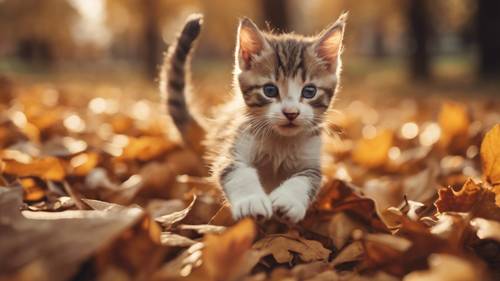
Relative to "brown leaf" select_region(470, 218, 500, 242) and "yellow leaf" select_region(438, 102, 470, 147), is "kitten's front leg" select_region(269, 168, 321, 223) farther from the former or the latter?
"yellow leaf" select_region(438, 102, 470, 147)

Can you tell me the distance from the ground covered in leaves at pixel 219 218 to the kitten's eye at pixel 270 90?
18.3 inches

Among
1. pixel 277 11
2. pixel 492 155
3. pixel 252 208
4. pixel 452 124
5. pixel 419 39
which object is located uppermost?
pixel 277 11

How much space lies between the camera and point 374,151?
3129mm

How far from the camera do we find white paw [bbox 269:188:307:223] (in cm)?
181

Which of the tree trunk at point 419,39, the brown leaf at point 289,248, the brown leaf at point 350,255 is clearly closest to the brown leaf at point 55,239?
the brown leaf at point 289,248

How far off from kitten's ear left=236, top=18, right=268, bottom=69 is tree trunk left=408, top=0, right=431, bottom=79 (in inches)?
534

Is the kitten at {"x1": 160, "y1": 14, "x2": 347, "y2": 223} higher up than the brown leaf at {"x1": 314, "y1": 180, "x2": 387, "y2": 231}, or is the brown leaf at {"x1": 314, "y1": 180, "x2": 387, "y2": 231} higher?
the kitten at {"x1": 160, "y1": 14, "x2": 347, "y2": 223}

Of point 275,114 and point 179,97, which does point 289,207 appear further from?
point 179,97

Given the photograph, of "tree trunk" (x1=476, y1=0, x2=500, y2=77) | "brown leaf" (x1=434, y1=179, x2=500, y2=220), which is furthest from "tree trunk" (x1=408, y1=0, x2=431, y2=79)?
"brown leaf" (x1=434, y1=179, x2=500, y2=220)

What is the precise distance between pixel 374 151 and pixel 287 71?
95 centimetres

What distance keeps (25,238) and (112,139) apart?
2.10 metres

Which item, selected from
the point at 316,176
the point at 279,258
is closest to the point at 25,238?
the point at 279,258

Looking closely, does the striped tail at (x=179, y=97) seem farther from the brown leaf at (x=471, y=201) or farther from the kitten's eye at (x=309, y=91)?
the brown leaf at (x=471, y=201)

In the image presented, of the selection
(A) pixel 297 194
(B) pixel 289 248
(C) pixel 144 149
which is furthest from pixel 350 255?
(C) pixel 144 149
